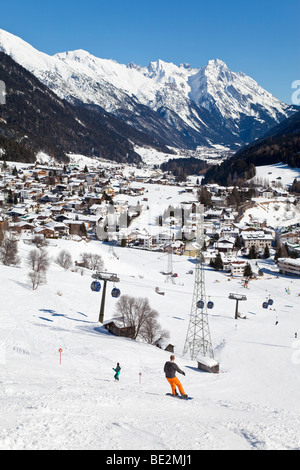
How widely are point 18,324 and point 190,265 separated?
4937 cm

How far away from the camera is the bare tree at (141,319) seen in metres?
25.5

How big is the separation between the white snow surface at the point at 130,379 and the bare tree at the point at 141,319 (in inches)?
73.1

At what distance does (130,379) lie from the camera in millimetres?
13570

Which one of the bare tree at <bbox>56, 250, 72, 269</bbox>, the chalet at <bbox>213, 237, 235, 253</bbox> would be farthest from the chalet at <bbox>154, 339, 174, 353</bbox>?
the chalet at <bbox>213, 237, 235, 253</bbox>

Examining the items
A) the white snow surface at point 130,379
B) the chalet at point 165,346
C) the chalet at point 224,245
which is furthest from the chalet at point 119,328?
the chalet at point 224,245

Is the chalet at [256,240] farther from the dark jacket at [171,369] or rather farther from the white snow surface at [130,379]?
the dark jacket at [171,369]

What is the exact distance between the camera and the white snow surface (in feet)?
21.7

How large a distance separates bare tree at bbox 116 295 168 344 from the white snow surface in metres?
1.86

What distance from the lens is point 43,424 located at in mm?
6680

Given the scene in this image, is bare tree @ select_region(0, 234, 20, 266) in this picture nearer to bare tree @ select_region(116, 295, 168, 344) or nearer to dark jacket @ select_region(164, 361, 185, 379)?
bare tree @ select_region(116, 295, 168, 344)

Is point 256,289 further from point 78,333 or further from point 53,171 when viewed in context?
point 53,171

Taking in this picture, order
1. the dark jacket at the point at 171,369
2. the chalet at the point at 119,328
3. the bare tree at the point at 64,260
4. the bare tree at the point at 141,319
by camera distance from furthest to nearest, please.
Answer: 1. the bare tree at the point at 64,260
2. the bare tree at the point at 141,319
3. the chalet at the point at 119,328
4. the dark jacket at the point at 171,369

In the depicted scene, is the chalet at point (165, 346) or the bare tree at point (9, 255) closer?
the chalet at point (165, 346)

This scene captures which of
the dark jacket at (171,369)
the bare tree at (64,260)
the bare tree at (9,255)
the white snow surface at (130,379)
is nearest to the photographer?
the white snow surface at (130,379)
